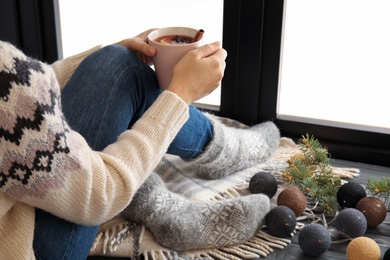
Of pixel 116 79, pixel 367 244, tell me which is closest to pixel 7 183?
pixel 116 79

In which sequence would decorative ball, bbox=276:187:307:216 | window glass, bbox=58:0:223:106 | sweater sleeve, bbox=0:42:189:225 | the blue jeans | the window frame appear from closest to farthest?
1. sweater sleeve, bbox=0:42:189:225
2. the blue jeans
3. decorative ball, bbox=276:187:307:216
4. the window frame
5. window glass, bbox=58:0:223:106

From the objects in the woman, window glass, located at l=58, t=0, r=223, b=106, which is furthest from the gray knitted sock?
window glass, located at l=58, t=0, r=223, b=106

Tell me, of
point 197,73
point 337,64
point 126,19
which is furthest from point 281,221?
point 126,19

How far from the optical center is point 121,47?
1104mm

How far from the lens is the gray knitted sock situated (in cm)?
113

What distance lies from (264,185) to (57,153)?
66 cm

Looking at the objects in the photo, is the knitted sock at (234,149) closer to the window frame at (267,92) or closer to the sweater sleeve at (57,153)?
the window frame at (267,92)

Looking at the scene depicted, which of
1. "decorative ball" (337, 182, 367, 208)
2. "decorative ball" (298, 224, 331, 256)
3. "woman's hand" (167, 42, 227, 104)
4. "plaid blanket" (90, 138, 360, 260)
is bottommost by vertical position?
"plaid blanket" (90, 138, 360, 260)

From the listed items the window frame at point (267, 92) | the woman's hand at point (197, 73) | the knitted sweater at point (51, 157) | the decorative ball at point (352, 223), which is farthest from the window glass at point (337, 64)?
the knitted sweater at point (51, 157)

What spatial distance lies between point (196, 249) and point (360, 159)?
0.63 metres

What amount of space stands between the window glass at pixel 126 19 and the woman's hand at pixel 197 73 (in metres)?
0.72

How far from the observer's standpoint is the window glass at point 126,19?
1691 mm

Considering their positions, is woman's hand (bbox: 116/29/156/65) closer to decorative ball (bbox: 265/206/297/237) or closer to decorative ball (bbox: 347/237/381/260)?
decorative ball (bbox: 265/206/297/237)

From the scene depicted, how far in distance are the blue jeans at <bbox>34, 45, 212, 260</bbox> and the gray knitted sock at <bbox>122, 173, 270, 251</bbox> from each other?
179 mm
